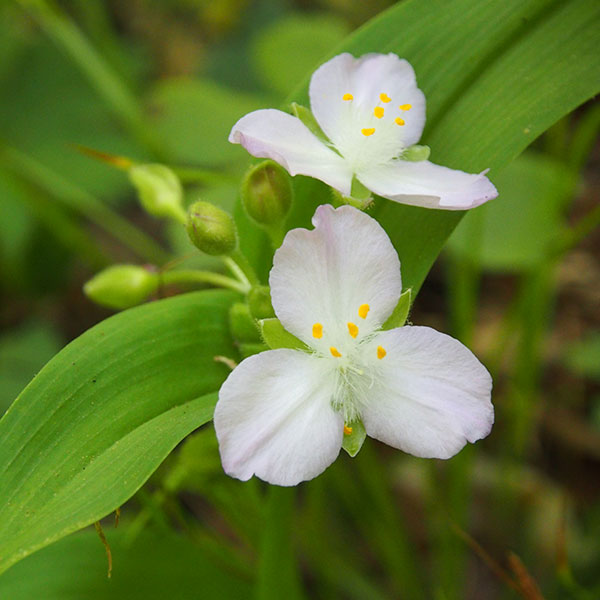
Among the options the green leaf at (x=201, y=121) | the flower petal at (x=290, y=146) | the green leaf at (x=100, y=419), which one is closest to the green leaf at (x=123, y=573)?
the green leaf at (x=100, y=419)

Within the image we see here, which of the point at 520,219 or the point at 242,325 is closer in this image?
the point at 242,325

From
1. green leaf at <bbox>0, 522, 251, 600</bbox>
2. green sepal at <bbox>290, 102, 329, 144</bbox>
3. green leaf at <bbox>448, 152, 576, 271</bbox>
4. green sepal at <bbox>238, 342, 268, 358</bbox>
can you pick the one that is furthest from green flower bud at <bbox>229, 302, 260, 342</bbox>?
green leaf at <bbox>448, 152, 576, 271</bbox>

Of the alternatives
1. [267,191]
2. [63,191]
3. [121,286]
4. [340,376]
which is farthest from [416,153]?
[63,191]

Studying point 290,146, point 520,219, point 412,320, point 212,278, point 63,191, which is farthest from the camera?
point 412,320

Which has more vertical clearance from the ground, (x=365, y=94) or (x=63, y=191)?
(x=365, y=94)

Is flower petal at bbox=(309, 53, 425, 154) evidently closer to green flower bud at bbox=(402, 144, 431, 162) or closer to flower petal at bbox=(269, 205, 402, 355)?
green flower bud at bbox=(402, 144, 431, 162)

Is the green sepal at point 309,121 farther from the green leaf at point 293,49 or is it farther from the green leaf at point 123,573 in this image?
the green leaf at point 293,49

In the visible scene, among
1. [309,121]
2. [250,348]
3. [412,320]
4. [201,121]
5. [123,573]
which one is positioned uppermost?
[309,121]

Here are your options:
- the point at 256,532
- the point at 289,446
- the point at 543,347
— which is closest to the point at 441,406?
the point at 289,446

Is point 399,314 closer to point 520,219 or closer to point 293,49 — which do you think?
point 520,219

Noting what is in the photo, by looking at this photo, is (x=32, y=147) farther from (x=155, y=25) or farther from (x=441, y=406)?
(x=441, y=406)
